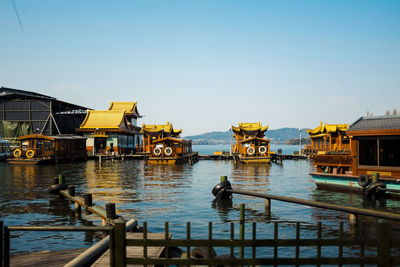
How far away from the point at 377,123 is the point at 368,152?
1.93 metres

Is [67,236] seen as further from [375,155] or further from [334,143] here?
[334,143]

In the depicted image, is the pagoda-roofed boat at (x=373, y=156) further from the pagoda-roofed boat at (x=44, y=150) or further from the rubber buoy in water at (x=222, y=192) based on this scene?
the pagoda-roofed boat at (x=44, y=150)

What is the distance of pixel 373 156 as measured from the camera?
2288 cm

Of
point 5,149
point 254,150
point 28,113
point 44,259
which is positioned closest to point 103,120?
point 28,113

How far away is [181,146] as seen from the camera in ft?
191

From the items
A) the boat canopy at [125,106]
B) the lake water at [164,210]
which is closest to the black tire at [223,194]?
the lake water at [164,210]

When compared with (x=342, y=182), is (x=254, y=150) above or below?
above

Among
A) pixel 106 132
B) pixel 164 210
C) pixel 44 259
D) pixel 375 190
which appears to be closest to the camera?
pixel 44 259

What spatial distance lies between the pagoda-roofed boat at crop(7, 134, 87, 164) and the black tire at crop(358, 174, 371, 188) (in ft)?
145

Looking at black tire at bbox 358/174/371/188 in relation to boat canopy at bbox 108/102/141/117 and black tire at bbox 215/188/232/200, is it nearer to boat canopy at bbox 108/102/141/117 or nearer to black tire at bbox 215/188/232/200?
black tire at bbox 215/188/232/200

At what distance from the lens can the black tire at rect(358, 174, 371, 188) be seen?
22.3 metres

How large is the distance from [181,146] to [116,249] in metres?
53.1

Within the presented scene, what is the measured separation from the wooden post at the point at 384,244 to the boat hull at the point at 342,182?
59.6 ft

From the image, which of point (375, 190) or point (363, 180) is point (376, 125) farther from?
point (375, 190)
